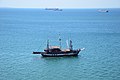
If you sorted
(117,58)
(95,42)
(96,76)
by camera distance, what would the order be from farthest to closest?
(95,42) → (117,58) → (96,76)

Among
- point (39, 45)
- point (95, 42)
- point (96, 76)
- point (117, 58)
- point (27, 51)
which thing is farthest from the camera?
point (95, 42)

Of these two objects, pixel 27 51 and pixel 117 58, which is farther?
pixel 27 51

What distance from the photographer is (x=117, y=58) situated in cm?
8006

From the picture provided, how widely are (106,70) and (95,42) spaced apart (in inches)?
1607

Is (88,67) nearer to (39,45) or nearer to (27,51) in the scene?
(27,51)

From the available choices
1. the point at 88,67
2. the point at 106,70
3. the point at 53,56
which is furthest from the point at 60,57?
the point at 106,70

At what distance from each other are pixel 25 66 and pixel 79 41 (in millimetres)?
41925

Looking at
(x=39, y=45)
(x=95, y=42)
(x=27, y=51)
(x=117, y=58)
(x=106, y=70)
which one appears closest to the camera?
(x=106, y=70)

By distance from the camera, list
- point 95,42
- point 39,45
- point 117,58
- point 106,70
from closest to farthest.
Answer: point 106,70 < point 117,58 < point 39,45 < point 95,42

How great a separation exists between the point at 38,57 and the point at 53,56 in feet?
13.5

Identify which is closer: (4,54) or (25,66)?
(25,66)

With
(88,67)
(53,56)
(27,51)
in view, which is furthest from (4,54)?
(88,67)

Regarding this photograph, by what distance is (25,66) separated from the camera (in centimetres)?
7244

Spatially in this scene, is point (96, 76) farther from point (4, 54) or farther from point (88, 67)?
point (4, 54)
